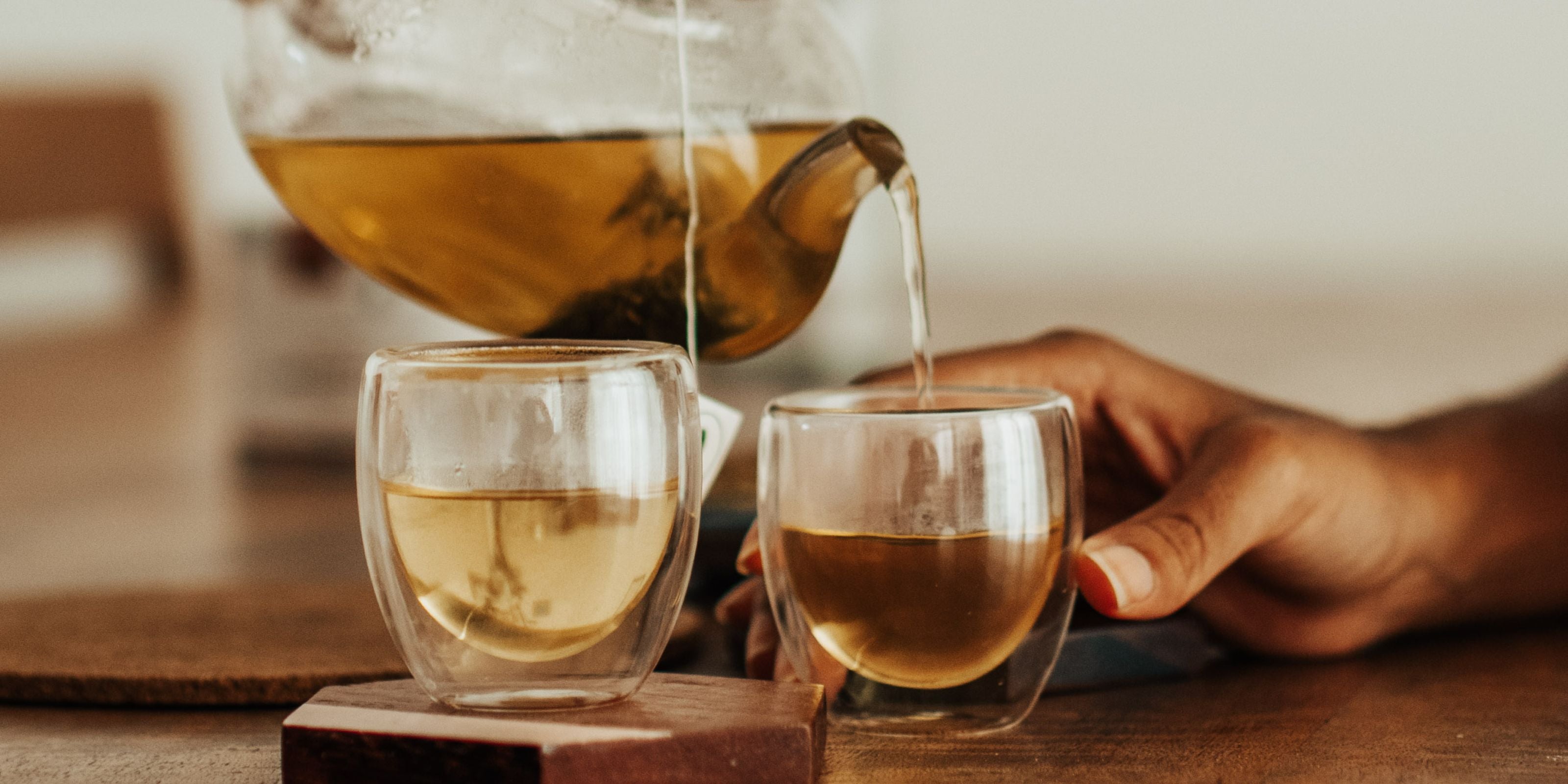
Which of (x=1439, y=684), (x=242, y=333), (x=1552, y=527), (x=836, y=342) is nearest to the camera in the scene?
(x=1439, y=684)

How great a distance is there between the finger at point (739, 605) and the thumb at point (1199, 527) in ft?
0.52

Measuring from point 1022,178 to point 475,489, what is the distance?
501 cm

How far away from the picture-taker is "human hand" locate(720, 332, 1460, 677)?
55 centimetres

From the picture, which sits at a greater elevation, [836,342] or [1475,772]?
[1475,772]


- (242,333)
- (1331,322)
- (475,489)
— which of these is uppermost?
(475,489)

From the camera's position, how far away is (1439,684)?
0.56m

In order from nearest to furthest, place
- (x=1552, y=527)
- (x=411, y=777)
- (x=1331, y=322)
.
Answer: (x=411, y=777) → (x=1552, y=527) → (x=1331, y=322)

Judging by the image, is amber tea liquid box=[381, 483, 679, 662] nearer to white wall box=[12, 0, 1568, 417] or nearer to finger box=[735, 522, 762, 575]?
finger box=[735, 522, 762, 575]

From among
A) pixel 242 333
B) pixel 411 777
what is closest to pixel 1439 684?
pixel 411 777

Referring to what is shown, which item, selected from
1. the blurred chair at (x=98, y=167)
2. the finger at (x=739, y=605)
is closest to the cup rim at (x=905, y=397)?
the finger at (x=739, y=605)

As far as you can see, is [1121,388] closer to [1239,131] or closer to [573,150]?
[573,150]

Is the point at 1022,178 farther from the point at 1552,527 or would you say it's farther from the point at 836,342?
the point at 1552,527

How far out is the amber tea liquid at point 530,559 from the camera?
1.37 feet

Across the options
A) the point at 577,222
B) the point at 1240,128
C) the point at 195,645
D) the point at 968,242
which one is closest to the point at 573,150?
the point at 577,222
